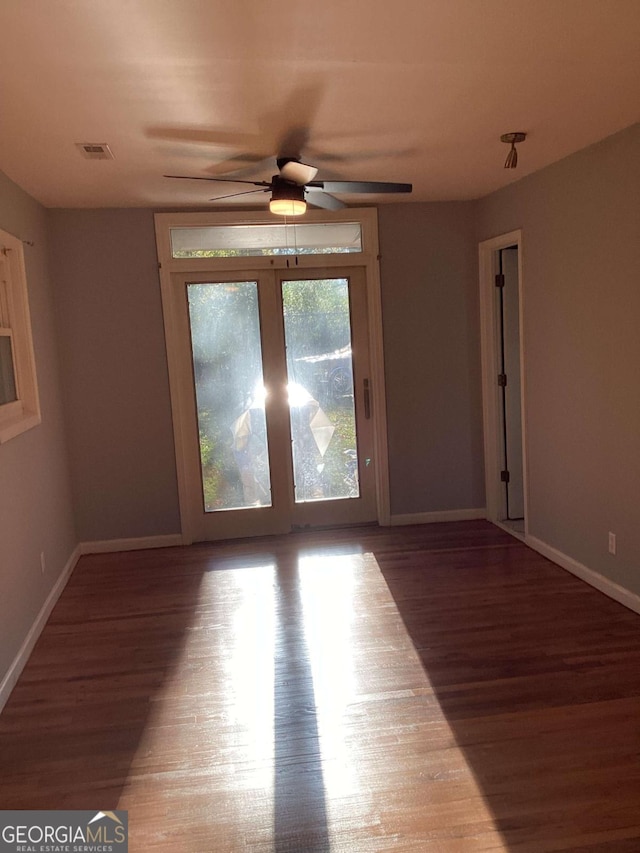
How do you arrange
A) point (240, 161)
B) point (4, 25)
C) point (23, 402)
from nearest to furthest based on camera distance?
point (4, 25) → point (240, 161) → point (23, 402)

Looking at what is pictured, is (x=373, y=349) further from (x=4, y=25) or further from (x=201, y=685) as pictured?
(x=4, y=25)

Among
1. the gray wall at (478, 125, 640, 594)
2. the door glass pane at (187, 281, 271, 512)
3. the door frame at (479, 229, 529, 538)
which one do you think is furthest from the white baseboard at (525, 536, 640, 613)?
the door glass pane at (187, 281, 271, 512)

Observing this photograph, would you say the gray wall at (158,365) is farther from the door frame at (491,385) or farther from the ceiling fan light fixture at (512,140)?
the ceiling fan light fixture at (512,140)

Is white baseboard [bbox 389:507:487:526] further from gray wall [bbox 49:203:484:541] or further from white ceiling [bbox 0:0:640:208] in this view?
white ceiling [bbox 0:0:640:208]

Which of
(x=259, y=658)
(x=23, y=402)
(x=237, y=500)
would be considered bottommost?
(x=259, y=658)

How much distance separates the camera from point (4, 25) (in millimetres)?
1935

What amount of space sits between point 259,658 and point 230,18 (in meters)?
2.68

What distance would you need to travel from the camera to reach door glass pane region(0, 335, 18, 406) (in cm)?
348

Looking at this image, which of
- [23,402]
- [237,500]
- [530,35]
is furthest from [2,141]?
[237,500]

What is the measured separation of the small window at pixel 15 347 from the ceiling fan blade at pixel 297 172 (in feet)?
5.02

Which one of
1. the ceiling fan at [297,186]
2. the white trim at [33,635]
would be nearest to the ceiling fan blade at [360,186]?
the ceiling fan at [297,186]

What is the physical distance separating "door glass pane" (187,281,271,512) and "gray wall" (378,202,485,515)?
1.03 m

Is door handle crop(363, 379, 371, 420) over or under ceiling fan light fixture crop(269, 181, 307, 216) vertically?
under

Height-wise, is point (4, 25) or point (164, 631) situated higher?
point (4, 25)
